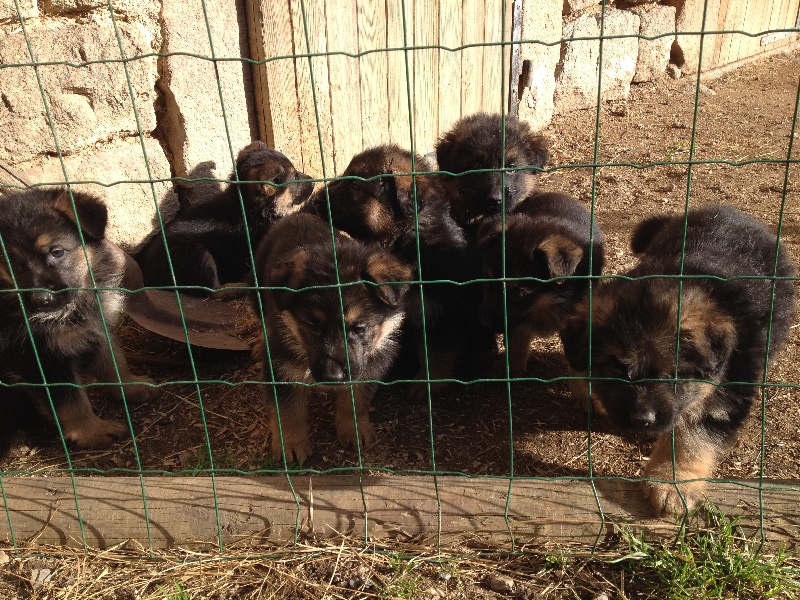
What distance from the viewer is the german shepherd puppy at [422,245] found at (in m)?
4.28

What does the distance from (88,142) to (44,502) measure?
287cm

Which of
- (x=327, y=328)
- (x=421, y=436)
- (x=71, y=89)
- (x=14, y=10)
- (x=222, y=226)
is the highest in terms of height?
(x=14, y=10)

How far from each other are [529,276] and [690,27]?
24.7ft

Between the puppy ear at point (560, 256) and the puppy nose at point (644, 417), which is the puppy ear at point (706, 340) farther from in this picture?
the puppy ear at point (560, 256)

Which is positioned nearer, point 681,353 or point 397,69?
point 681,353

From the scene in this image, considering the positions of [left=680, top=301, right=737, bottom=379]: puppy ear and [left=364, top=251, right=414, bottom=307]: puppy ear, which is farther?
[left=364, top=251, right=414, bottom=307]: puppy ear

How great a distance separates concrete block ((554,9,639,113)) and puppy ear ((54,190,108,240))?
6216mm

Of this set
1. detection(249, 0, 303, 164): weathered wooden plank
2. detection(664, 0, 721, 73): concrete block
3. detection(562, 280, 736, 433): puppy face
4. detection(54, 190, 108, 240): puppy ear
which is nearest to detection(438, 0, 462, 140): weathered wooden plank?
detection(249, 0, 303, 164): weathered wooden plank

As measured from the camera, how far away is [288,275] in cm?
352

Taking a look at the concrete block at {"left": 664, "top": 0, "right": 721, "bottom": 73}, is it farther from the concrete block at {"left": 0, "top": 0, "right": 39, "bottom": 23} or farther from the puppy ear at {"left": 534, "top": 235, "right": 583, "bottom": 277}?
the concrete block at {"left": 0, "top": 0, "right": 39, "bottom": 23}

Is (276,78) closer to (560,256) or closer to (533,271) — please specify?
(533,271)

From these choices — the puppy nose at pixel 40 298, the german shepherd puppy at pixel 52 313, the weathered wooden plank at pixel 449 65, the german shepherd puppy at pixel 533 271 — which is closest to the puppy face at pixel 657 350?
the german shepherd puppy at pixel 533 271

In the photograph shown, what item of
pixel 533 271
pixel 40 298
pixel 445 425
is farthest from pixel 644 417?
pixel 40 298

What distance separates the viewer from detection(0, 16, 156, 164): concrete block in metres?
4.71
